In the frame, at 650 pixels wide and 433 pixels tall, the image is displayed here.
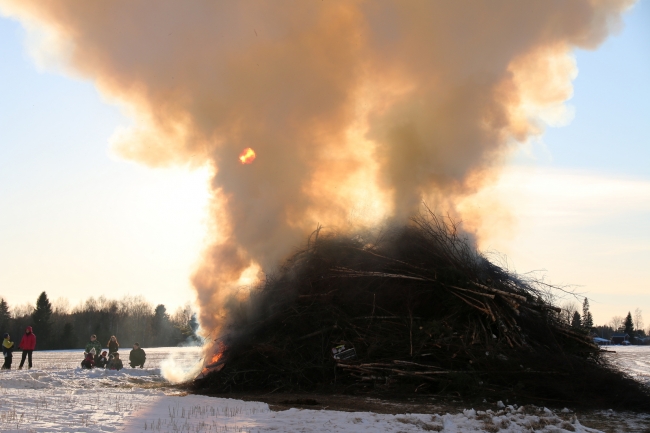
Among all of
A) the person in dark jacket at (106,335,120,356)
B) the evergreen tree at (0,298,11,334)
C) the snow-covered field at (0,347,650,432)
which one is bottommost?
the snow-covered field at (0,347,650,432)

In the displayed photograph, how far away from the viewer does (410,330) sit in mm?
14008

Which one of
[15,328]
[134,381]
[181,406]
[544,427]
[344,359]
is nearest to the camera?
[544,427]

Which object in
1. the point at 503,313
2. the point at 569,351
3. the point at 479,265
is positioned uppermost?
the point at 479,265

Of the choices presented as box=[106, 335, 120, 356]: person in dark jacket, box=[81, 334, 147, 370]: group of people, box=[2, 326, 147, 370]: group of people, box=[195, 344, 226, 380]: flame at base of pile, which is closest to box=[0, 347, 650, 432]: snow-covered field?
box=[195, 344, 226, 380]: flame at base of pile

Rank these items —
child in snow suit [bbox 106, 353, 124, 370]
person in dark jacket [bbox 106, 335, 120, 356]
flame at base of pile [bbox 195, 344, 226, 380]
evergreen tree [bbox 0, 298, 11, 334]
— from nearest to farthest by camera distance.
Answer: flame at base of pile [bbox 195, 344, 226, 380] < child in snow suit [bbox 106, 353, 124, 370] < person in dark jacket [bbox 106, 335, 120, 356] < evergreen tree [bbox 0, 298, 11, 334]

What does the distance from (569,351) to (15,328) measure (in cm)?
7368

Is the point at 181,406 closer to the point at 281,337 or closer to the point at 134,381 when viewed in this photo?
the point at 281,337

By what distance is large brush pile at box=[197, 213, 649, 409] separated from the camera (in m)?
12.3

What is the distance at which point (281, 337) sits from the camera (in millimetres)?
15016

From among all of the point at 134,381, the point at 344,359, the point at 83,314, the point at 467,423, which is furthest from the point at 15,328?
the point at 467,423

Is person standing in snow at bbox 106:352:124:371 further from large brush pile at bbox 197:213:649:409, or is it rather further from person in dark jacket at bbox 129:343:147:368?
large brush pile at bbox 197:213:649:409

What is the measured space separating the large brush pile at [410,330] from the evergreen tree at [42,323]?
168ft

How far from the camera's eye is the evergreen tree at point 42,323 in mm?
59688

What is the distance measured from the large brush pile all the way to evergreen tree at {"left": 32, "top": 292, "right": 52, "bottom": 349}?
51.2 m
